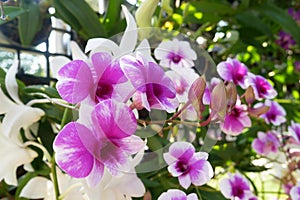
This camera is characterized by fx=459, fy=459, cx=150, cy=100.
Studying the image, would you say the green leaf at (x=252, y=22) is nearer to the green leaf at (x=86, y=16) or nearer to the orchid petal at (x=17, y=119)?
the green leaf at (x=86, y=16)

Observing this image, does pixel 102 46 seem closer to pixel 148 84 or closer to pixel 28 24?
pixel 148 84

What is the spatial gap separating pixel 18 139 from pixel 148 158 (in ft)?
0.31

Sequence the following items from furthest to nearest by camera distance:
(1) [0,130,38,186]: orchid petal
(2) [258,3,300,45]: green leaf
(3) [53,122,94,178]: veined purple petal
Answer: (2) [258,3,300,45]: green leaf, (1) [0,130,38,186]: orchid petal, (3) [53,122,94,178]: veined purple petal

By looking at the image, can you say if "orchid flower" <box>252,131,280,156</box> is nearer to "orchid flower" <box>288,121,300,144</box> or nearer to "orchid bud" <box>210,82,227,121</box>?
"orchid flower" <box>288,121,300,144</box>

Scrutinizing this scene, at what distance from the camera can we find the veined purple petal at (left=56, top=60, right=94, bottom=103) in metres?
0.20

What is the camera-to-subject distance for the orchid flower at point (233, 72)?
13.9 inches

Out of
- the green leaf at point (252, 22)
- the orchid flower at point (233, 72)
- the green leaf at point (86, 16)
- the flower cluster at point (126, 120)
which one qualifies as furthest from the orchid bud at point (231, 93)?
the green leaf at point (252, 22)

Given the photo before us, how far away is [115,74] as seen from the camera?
21 centimetres

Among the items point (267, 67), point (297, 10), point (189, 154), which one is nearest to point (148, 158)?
point (189, 154)

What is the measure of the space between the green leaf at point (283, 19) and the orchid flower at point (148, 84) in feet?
1.46

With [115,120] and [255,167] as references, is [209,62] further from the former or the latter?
[255,167]

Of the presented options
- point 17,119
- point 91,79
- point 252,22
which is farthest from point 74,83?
point 252,22

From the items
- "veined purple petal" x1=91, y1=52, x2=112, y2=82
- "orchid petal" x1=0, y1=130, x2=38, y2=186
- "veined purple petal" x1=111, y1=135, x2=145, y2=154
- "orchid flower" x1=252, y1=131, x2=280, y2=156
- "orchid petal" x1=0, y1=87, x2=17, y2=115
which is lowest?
"orchid flower" x1=252, y1=131, x2=280, y2=156

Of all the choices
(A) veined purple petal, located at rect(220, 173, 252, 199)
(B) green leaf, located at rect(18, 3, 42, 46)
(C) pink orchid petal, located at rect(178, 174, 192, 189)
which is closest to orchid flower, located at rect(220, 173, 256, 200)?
(A) veined purple petal, located at rect(220, 173, 252, 199)
